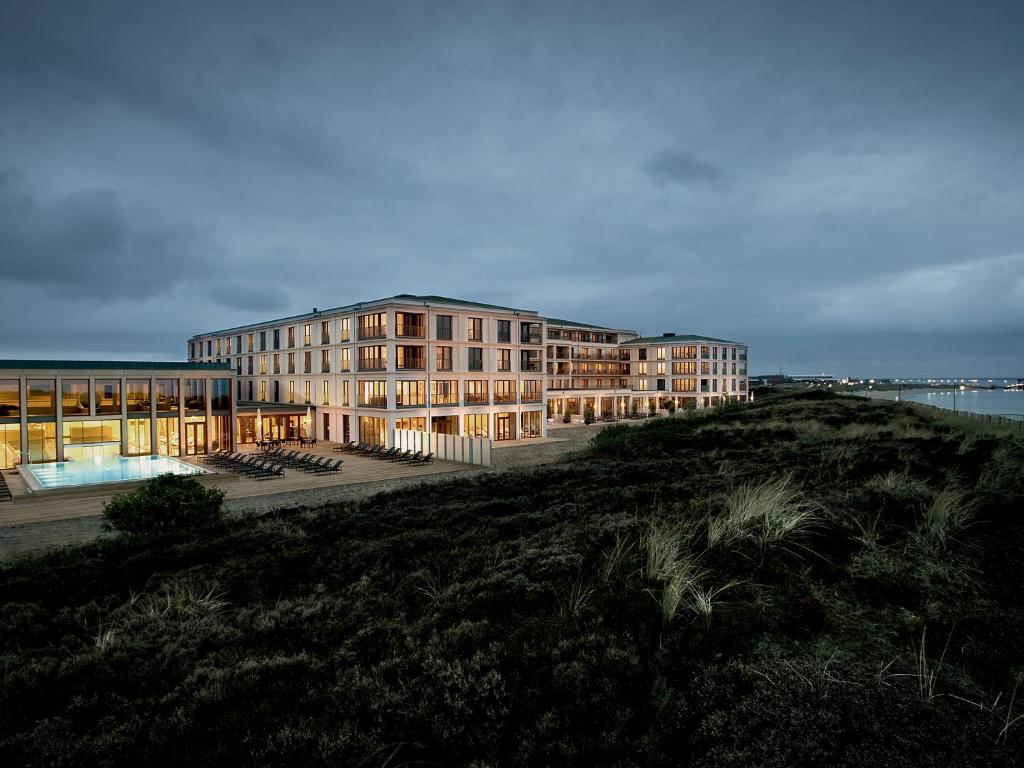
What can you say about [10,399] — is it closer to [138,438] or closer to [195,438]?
[138,438]

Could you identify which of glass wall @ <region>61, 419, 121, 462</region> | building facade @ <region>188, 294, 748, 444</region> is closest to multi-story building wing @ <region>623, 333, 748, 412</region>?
building facade @ <region>188, 294, 748, 444</region>

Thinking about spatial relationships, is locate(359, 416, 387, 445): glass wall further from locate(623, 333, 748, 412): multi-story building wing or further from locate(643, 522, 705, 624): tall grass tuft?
locate(623, 333, 748, 412): multi-story building wing

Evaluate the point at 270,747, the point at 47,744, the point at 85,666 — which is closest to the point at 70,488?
the point at 85,666

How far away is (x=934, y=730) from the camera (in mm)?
3023

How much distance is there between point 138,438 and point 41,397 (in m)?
→ 4.49

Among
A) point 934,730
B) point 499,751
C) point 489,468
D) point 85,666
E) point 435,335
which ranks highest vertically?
point 435,335

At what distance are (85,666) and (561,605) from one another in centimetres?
453

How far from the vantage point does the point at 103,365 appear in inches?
1051

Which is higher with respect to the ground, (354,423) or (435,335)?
(435,335)

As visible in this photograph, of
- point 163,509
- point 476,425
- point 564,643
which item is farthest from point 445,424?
point 564,643

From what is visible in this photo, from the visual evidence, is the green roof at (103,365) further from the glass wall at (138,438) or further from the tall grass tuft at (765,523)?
the tall grass tuft at (765,523)

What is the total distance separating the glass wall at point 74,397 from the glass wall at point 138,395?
5.80 feet

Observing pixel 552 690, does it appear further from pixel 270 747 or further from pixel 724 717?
pixel 270 747

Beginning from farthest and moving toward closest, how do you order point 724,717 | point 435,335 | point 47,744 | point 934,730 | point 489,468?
point 435,335
point 489,468
point 47,744
point 724,717
point 934,730
